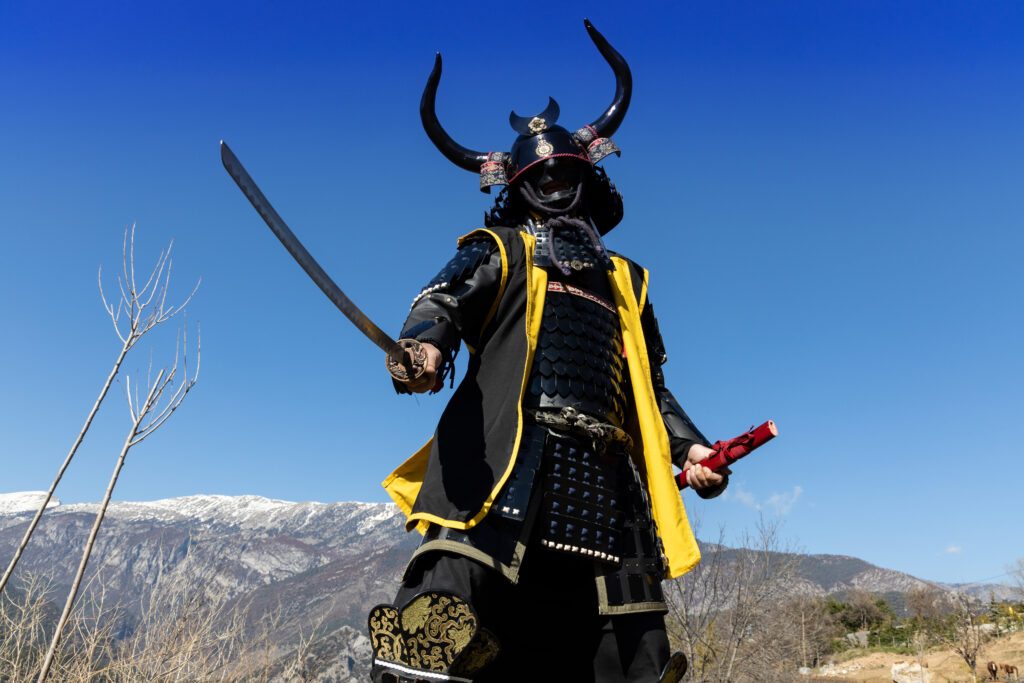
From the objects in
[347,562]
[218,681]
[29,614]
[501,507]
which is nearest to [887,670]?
[218,681]

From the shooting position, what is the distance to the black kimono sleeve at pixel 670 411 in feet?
9.65

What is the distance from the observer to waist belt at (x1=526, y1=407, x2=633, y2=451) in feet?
8.43

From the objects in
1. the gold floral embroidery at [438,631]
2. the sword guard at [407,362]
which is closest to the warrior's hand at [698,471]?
the gold floral embroidery at [438,631]

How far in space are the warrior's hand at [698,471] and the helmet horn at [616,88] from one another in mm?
1615

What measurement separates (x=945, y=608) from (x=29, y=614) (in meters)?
52.5

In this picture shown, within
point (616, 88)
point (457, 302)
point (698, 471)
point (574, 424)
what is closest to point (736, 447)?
point (698, 471)

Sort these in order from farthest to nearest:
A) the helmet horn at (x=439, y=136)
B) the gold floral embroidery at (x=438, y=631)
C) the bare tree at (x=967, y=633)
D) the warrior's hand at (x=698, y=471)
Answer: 1. the bare tree at (x=967, y=633)
2. the helmet horn at (x=439, y=136)
3. the warrior's hand at (x=698, y=471)
4. the gold floral embroidery at (x=438, y=631)

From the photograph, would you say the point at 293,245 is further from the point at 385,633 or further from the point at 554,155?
the point at 554,155

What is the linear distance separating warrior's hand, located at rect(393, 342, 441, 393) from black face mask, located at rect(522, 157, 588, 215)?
117 centimetres

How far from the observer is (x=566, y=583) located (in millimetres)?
2572

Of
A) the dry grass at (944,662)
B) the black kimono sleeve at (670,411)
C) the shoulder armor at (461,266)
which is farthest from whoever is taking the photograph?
the dry grass at (944,662)

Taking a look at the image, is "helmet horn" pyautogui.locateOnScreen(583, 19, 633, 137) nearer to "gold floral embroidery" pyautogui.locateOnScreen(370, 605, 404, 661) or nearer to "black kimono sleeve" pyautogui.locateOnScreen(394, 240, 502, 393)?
"black kimono sleeve" pyautogui.locateOnScreen(394, 240, 502, 393)

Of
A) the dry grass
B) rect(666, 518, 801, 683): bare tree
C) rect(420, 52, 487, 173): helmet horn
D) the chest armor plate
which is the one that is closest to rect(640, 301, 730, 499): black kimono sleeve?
the chest armor plate

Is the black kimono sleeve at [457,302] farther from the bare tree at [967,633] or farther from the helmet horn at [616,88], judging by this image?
the bare tree at [967,633]
